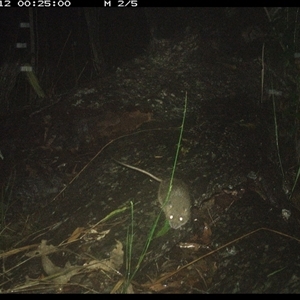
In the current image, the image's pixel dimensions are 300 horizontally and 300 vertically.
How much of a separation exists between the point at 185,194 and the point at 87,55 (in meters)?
1.92

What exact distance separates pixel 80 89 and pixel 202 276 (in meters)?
1.25

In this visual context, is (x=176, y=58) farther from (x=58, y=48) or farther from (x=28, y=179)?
(x=58, y=48)

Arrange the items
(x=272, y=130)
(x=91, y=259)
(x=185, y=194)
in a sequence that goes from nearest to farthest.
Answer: (x=91, y=259) → (x=185, y=194) → (x=272, y=130)

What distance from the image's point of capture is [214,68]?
2.19 meters

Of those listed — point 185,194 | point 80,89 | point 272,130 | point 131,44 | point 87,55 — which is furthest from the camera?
point 87,55

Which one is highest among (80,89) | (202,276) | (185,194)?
(80,89)

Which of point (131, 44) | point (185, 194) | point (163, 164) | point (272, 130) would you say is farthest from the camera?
point (131, 44)

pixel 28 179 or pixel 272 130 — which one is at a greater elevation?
pixel 272 130

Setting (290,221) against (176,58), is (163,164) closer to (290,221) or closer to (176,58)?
(290,221)

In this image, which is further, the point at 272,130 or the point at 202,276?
the point at 272,130

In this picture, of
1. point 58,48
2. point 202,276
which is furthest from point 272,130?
point 58,48

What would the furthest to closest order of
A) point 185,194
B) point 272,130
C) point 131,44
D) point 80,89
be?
point 131,44, point 80,89, point 272,130, point 185,194

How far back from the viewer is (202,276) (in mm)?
1355
